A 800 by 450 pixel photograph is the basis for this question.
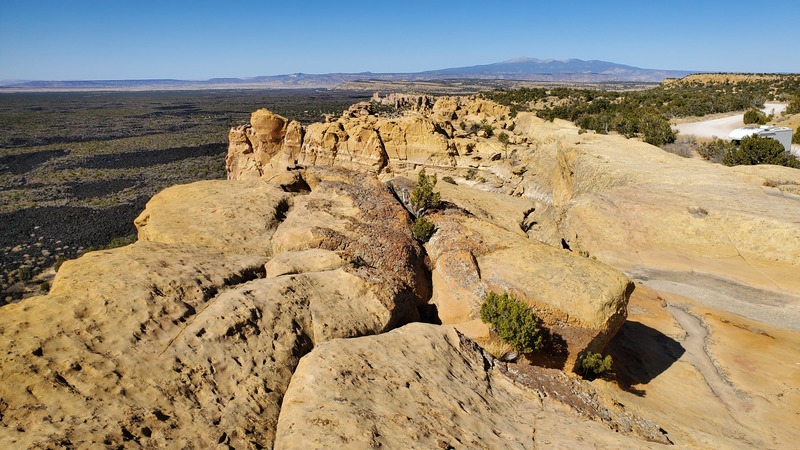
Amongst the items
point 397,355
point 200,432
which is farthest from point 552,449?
point 200,432

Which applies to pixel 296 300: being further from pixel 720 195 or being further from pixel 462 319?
pixel 720 195

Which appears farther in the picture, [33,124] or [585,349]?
[33,124]

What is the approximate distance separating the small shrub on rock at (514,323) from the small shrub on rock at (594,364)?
1.68 metres

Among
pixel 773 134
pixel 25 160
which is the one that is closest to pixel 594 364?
pixel 773 134

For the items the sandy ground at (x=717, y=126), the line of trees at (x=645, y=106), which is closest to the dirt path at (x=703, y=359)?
the line of trees at (x=645, y=106)

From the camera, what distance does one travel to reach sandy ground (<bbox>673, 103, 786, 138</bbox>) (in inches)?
1654

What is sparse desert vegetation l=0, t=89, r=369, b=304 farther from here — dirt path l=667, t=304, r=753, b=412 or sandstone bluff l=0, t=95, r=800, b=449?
dirt path l=667, t=304, r=753, b=412

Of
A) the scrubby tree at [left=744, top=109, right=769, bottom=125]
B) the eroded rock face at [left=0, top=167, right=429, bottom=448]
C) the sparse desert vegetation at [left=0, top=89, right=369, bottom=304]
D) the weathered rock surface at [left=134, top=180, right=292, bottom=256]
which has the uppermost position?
the scrubby tree at [left=744, top=109, right=769, bottom=125]

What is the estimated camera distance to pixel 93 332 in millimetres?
8461

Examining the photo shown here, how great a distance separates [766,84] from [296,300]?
9176 cm

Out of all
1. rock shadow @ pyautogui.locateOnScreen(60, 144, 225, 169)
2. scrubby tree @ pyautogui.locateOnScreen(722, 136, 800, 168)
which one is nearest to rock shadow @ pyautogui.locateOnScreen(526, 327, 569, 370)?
scrubby tree @ pyautogui.locateOnScreen(722, 136, 800, 168)

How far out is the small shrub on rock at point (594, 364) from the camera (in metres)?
12.6

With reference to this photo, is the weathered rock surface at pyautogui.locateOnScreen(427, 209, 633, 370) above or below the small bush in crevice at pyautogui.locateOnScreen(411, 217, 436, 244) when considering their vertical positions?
below

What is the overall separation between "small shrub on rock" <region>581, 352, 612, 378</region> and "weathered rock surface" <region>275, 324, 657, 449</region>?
3.16m
